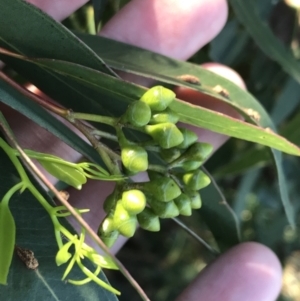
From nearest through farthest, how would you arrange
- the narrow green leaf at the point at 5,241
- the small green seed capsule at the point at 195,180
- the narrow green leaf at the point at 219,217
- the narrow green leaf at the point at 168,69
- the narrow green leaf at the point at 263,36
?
the narrow green leaf at the point at 5,241 < the small green seed capsule at the point at 195,180 < the narrow green leaf at the point at 168,69 < the narrow green leaf at the point at 219,217 < the narrow green leaf at the point at 263,36

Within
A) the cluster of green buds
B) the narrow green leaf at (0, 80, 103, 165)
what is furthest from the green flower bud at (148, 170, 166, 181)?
the narrow green leaf at (0, 80, 103, 165)

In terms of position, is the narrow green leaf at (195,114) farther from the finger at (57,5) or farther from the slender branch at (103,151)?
the finger at (57,5)

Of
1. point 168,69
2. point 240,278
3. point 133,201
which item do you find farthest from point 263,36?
point 133,201

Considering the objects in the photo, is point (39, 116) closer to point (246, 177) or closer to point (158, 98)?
point (158, 98)

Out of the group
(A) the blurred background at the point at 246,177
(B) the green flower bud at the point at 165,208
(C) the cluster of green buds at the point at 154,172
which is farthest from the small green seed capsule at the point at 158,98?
(A) the blurred background at the point at 246,177

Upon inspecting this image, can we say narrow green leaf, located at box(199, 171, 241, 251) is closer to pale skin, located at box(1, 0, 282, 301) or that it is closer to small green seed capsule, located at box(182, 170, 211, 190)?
pale skin, located at box(1, 0, 282, 301)

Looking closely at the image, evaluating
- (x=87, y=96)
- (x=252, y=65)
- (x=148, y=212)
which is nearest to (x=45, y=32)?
(x=87, y=96)
